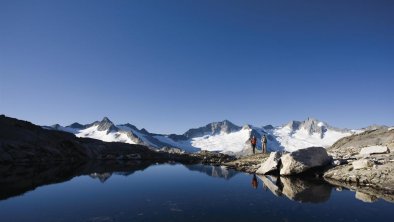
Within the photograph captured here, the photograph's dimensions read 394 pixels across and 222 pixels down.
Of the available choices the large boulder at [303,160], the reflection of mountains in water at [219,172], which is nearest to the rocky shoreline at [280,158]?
the large boulder at [303,160]

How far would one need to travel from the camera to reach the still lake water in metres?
16.6

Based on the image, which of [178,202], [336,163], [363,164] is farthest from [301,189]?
[336,163]

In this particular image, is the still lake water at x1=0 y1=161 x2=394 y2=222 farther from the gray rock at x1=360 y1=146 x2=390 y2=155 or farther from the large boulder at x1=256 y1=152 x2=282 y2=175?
the gray rock at x1=360 y1=146 x2=390 y2=155

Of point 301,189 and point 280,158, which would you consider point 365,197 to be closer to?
point 301,189

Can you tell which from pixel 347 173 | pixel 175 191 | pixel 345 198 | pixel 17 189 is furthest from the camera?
pixel 347 173

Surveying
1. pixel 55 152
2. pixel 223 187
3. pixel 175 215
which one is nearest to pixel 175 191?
pixel 223 187

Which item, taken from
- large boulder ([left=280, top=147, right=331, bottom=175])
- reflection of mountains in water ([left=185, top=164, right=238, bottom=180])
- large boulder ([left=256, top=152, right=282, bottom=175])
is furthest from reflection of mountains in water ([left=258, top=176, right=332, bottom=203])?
reflection of mountains in water ([left=185, top=164, right=238, bottom=180])

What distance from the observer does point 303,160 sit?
32.5 meters

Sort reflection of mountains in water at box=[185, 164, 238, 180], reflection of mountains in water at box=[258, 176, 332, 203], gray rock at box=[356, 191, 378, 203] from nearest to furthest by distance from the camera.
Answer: gray rock at box=[356, 191, 378, 203]
reflection of mountains in water at box=[258, 176, 332, 203]
reflection of mountains in water at box=[185, 164, 238, 180]

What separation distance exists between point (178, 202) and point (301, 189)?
9.97 m

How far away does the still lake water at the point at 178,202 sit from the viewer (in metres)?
16.6

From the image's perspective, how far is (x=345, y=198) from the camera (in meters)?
21.1

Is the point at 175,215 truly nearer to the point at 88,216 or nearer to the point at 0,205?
the point at 88,216

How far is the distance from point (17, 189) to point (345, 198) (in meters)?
22.8
